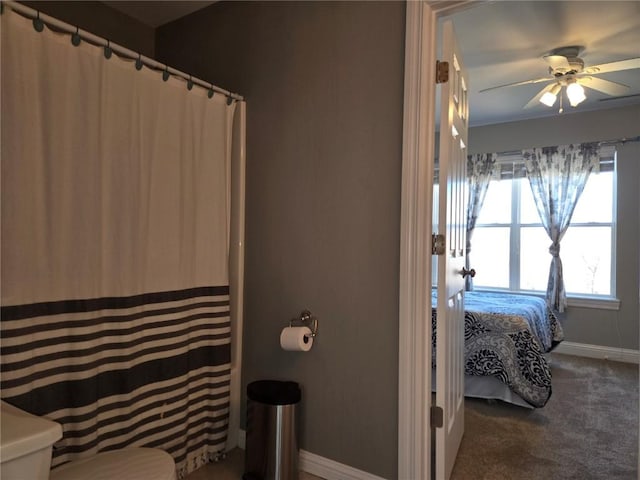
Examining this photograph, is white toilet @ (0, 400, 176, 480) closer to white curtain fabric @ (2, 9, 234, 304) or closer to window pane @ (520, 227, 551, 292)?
white curtain fabric @ (2, 9, 234, 304)

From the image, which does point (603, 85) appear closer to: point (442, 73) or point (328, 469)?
point (442, 73)

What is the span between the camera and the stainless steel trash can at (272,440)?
179 cm

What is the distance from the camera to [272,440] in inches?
70.4

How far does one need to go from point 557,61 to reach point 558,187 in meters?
1.80

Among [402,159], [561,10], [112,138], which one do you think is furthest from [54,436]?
[561,10]

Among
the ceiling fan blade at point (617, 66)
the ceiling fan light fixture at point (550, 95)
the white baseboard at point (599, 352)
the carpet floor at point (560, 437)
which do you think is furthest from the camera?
the white baseboard at point (599, 352)

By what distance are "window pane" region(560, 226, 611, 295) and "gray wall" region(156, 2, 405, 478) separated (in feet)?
11.6

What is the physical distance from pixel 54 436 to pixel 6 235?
0.78 meters

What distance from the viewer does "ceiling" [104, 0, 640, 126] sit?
2.33 metres

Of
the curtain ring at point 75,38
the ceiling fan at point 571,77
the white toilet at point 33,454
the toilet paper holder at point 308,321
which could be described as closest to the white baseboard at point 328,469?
the toilet paper holder at point 308,321

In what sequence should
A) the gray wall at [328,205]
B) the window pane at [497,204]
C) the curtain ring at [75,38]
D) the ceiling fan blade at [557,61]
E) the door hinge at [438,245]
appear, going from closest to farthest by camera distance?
the curtain ring at [75,38]
the door hinge at [438,245]
the gray wall at [328,205]
the ceiling fan blade at [557,61]
the window pane at [497,204]

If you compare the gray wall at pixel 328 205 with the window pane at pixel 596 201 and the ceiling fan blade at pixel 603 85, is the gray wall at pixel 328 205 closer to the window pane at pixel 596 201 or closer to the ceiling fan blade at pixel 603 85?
the ceiling fan blade at pixel 603 85

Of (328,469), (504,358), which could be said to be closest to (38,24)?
(328,469)

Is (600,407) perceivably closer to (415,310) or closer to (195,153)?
(415,310)
